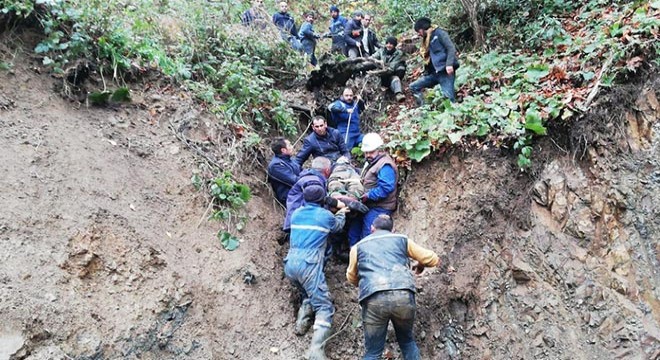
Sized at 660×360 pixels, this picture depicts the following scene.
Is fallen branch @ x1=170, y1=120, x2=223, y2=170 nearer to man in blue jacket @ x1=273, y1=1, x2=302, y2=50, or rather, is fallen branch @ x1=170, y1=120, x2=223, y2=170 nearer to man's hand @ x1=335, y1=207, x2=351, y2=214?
man's hand @ x1=335, y1=207, x2=351, y2=214

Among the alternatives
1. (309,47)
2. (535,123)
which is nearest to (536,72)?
(535,123)

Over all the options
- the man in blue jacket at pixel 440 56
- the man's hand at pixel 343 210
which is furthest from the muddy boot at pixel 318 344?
the man in blue jacket at pixel 440 56

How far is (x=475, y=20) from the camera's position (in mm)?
10062

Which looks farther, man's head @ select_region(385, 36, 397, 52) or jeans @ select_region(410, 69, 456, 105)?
man's head @ select_region(385, 36, 397, 52)

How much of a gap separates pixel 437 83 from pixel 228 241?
457 cm

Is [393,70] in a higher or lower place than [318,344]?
higher

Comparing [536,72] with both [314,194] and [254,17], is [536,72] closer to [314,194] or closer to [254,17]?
[314,194]

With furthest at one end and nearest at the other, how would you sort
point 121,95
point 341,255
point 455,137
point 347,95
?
point 347,95
point 121,95
point 341,255
point 455,137

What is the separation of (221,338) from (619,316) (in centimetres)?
Answer: 486

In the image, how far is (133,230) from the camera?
19.5 ft

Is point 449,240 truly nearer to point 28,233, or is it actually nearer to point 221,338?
point 221,338

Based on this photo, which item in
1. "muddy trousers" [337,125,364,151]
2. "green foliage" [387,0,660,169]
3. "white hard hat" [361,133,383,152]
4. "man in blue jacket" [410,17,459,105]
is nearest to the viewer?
"green foliage" [387,0,660,169]

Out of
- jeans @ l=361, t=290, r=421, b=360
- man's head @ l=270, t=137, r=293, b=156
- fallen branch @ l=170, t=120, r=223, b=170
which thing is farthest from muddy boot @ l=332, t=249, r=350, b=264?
fallen branch @ l=170, t=120, r=223, b=170

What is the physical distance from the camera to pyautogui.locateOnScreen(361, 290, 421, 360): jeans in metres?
4.98
